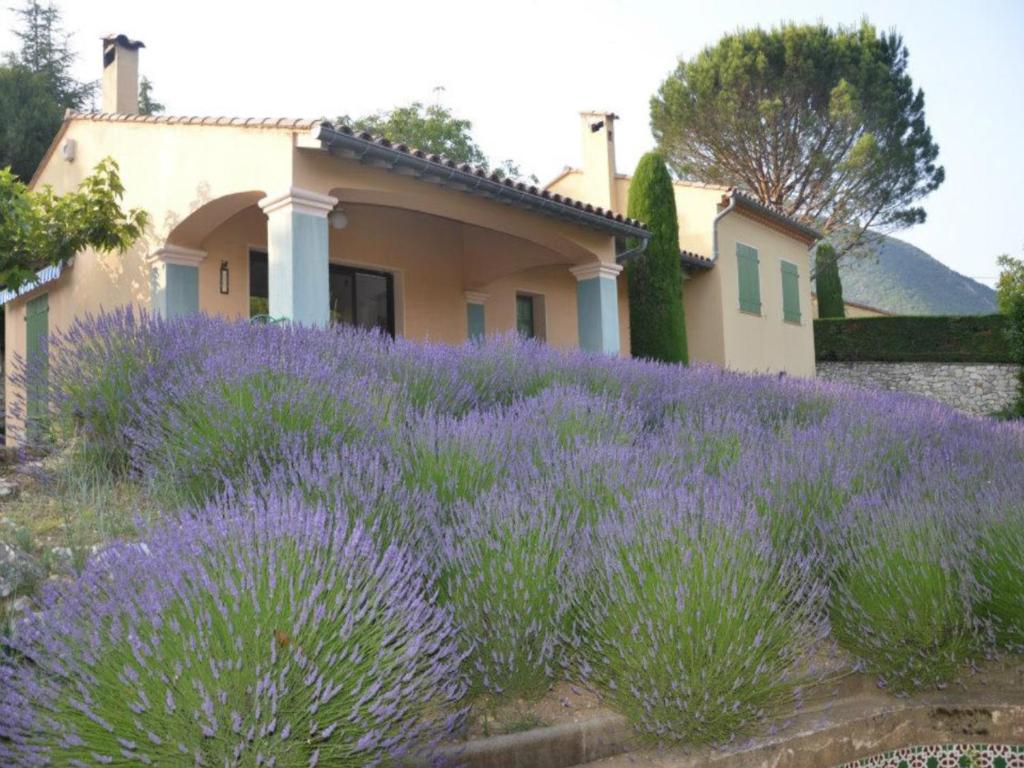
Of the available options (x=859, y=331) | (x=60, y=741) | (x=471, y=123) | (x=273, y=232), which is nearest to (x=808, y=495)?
(x=60, y=741)

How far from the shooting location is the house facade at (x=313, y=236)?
7.83 metres

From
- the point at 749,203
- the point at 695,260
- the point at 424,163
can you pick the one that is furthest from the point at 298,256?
the point at 749,203

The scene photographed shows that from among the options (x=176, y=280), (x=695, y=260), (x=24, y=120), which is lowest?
(x=176, y=280)

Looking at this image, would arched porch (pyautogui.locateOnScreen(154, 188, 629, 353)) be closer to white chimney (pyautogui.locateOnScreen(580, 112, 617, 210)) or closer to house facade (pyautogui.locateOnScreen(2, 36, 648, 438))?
house facade (pyautogui.locateOnScreen(2, 36, 648, 438))

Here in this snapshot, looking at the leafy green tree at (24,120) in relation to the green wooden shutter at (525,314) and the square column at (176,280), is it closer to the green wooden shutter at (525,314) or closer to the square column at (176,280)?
the green wooden shutter at (525,314)

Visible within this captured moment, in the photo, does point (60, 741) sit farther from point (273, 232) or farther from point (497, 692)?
point (273, 232)

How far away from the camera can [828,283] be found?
81.8 ft

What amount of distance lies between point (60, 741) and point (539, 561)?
1.40 meters

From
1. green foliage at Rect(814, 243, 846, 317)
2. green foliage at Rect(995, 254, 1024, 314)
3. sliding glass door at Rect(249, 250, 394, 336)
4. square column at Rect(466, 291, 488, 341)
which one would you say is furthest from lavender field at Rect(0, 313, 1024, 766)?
green foliage at Rect(814, 243, 846, 317)

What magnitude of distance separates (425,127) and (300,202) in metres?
18.6

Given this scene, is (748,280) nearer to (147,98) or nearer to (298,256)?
(298,256)

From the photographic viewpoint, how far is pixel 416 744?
224 cm

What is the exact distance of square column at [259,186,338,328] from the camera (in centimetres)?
765

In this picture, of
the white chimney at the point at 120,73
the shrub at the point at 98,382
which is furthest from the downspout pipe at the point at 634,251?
the shrub at the point at 98,382
